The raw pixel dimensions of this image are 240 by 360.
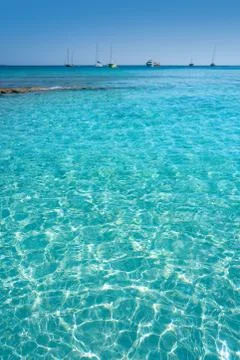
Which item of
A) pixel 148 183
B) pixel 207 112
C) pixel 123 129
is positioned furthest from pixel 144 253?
pixel 207 112

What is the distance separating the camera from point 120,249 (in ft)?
31.0

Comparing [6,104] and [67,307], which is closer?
[67,307]

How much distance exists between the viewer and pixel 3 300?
754 cm

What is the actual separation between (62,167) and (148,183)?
4.91 m

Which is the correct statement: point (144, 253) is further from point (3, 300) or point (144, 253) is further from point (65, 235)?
point (3, 300)

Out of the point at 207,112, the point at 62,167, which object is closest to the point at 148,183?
the point at 62,167

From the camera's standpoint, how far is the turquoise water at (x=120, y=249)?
6.63 meters

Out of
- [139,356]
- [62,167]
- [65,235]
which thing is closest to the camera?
[139,356]

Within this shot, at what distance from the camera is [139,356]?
6.23 meters

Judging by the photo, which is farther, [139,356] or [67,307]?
[67,307]

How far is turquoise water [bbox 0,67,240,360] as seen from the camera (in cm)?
663

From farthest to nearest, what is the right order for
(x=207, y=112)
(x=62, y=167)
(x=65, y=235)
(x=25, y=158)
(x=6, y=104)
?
(x=6, y=104) → (x=207, y=112) → (x=25, y=158) → (x=62, y=167) → (x=65, y=235)

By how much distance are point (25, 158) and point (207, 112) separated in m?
20.6

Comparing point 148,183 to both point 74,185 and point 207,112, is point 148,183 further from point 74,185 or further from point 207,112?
point 207,112
